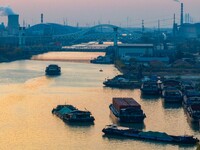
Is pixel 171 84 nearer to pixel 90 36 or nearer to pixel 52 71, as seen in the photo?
pixel 52 71

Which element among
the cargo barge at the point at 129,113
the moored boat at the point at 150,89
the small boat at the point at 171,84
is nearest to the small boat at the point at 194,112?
the cargo barge at the point at 129,113

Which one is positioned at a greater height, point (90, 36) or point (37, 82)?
point (90, 36)

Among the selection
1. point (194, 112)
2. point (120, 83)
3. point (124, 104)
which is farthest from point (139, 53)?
point (194, 112)

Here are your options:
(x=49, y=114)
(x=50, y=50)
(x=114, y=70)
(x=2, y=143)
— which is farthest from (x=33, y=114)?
(x=50, y=50)

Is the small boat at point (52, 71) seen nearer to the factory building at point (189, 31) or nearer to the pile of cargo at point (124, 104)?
the pile of cargo at point (124, 104)

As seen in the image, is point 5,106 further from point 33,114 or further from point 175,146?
point 175,146

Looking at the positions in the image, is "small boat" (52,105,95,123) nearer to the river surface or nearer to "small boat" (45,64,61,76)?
the river surface

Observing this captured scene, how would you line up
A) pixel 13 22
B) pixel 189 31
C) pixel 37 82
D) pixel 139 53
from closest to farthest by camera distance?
pixel 37 82 < pixel 139 53 < pixel 189 31 < pixel 13 22
